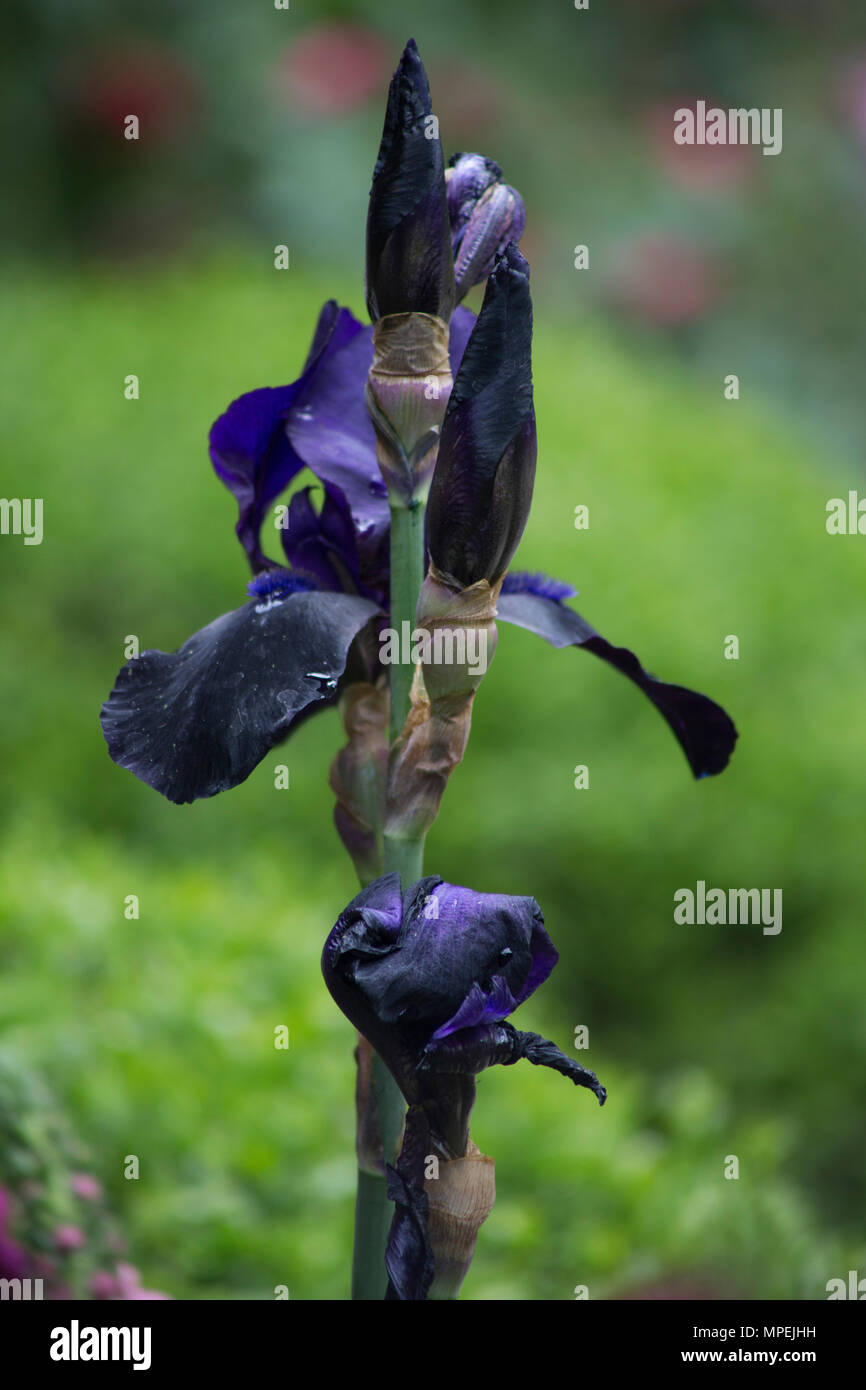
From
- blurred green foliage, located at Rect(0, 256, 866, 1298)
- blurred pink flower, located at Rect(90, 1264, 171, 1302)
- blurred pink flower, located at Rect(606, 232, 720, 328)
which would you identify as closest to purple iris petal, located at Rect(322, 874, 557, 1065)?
blurred pink flower, located at Rect(90, 1264, 171, 1302)

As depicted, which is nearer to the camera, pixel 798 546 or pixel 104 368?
pixel 798 546

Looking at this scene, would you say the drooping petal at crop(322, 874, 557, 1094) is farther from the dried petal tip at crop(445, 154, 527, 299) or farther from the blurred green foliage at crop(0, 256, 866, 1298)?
the blurred green foliage at crop(0, 256, 866, 1298)

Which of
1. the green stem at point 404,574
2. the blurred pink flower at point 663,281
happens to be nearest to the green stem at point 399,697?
the green stem at point 404,574

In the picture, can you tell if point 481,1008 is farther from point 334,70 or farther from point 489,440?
point 334,70

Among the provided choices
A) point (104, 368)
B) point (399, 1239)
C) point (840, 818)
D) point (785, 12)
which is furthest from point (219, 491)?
point (785, 12)

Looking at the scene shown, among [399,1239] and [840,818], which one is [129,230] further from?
[399,1239]

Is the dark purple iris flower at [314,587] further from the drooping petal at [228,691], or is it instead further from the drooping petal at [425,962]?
the drooping petal at [425,962]

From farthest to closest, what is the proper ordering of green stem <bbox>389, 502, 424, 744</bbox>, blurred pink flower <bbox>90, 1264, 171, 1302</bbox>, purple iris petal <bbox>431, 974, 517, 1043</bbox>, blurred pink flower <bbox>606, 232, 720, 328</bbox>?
blurred pink flower <bbox>606, 232, 720, 328</bbox> → blurred pink flower <bbox>90, 1264, 171, 1302</bbox> → green stem <bbox>389, 502, 424, 744</bbox> → purple iris petal <bbox>431, 974, 517, 1043</bbox>
